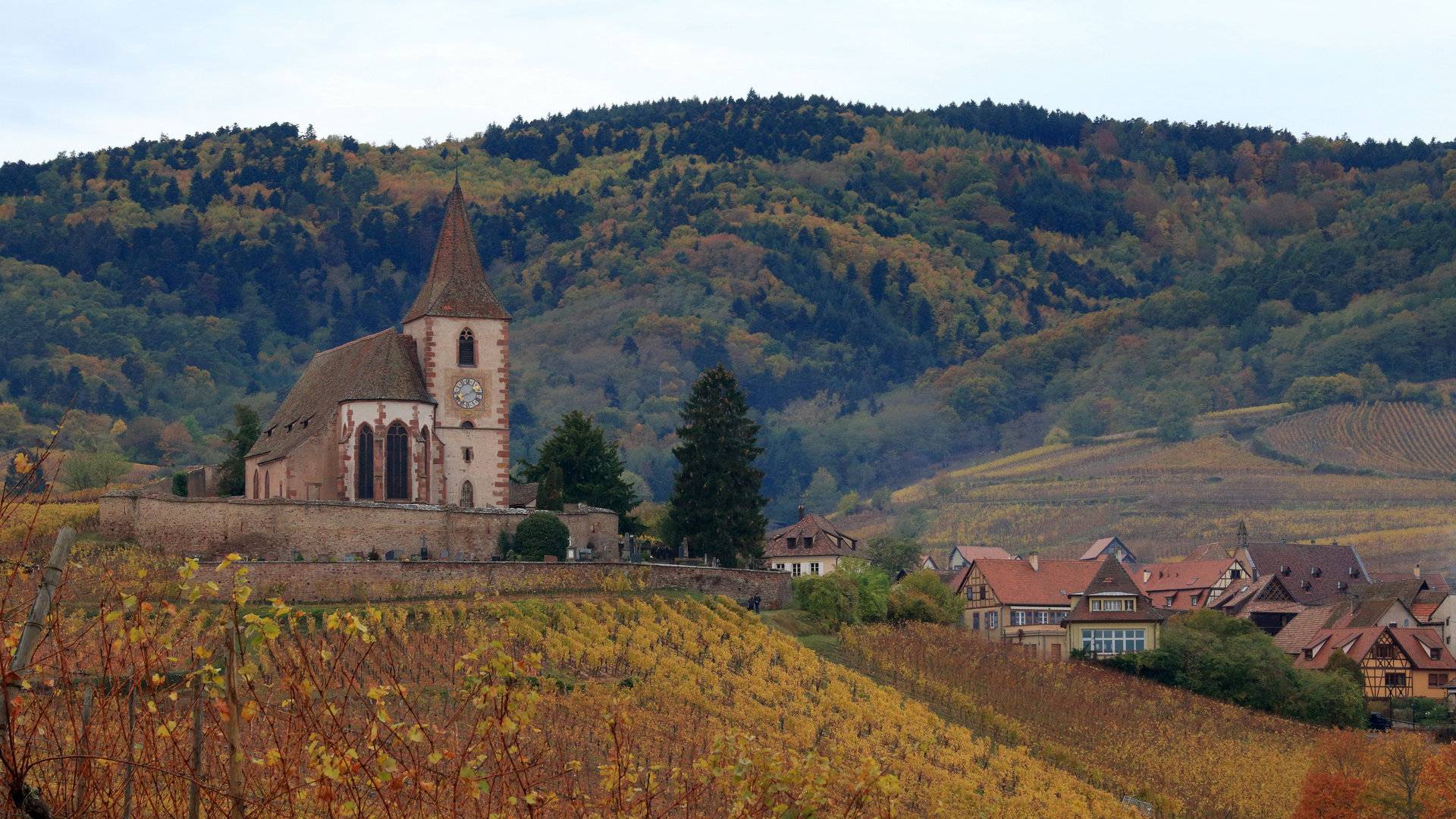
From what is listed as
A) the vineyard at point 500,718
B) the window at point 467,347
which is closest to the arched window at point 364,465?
the window at point 467,347

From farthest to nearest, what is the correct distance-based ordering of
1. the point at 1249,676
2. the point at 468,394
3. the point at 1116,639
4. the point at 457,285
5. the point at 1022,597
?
the point at 1022,597
the point at 1116,639
the point at 457,285
the point at 468,394
the point at 1249,676

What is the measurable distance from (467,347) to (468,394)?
2028 mm

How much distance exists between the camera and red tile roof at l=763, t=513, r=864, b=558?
307 ft

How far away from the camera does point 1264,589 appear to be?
95750 millimetres

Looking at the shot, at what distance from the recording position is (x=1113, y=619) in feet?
262

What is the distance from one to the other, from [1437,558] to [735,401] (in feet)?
284

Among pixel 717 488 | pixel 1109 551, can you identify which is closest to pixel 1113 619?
pixel 717 488

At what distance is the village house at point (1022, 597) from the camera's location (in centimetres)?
8606

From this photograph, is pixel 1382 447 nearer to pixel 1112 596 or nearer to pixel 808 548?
pixel 808 548

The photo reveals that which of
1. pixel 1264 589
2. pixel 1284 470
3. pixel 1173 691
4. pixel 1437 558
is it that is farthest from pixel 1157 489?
pixel 1173 691

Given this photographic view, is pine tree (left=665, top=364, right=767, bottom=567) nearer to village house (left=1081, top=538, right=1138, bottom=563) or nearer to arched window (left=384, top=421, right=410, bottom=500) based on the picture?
arched window (left=384, top=421, right=410, bottom=500)

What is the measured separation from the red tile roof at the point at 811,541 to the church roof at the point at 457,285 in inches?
1047

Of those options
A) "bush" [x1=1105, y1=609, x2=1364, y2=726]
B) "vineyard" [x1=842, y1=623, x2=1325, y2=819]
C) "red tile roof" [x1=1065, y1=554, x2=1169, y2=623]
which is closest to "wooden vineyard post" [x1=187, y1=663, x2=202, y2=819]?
"vineyard" [x1=842, y1=623, x2=1325, y2=819]

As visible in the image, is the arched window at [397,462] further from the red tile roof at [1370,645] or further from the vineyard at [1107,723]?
the red tile roof at [1370,645]
